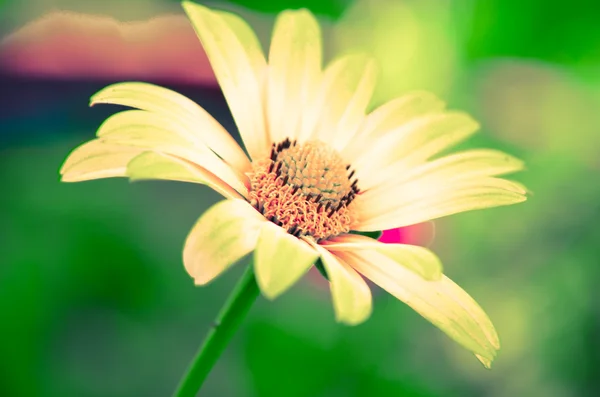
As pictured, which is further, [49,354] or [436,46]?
[436,46]

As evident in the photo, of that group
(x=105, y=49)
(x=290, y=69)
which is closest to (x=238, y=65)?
(x=290, y=69)

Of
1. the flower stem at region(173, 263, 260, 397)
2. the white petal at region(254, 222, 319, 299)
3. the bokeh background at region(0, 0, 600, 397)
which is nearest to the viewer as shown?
the white petal at region(254, 222, 319, 299)

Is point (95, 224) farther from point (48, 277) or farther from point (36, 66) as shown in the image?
point (36, 66)

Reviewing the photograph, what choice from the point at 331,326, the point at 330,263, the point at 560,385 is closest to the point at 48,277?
the point at 331,326

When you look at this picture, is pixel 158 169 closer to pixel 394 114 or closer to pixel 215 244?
pixel 215 244

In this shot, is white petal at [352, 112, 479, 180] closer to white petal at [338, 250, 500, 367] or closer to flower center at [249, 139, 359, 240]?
flower center at [249, 139, 359, 240]

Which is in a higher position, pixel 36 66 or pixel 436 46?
pixel 436 46

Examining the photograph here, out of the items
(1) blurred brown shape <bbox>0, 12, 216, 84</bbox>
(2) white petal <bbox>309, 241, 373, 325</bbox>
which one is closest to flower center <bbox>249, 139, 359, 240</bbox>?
(2) white petal <bbox>309, 241, 373, 325</bbox>
